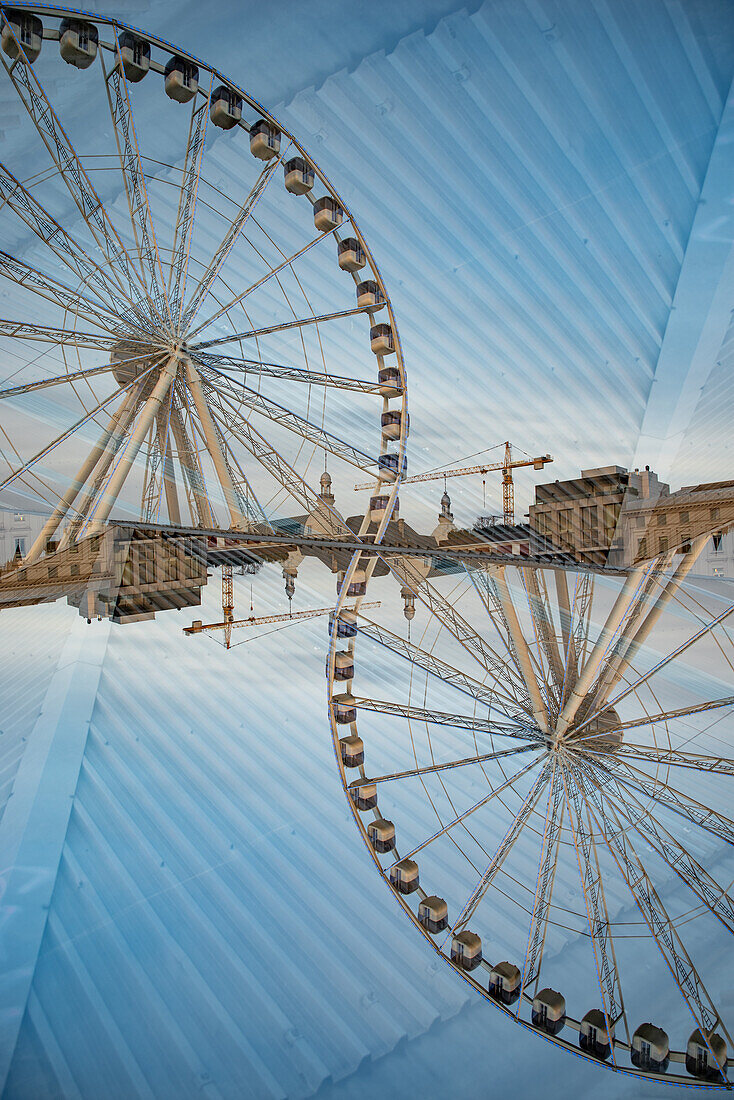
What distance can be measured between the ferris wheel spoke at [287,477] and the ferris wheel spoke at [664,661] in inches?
54.2

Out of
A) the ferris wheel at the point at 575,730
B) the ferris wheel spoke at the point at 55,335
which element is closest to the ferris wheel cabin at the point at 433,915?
the ferris wheel at the point at 575,730

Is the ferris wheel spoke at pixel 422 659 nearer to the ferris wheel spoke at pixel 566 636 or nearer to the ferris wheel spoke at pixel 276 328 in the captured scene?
the ferris wheel spoke at pixel 566 636

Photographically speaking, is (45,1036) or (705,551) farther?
(45,1036)

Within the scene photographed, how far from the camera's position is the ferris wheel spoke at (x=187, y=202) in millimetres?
2723

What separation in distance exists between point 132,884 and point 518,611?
2685 millimetres

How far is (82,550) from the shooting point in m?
1.40

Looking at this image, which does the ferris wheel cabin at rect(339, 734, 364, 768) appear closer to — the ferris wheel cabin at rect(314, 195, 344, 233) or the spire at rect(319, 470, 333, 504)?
the spire at rect(319, 470, 333, 504)

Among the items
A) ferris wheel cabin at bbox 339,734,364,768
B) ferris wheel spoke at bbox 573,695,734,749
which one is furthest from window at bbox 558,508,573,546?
ferris wheel cabin at bbox 339,734,364,768

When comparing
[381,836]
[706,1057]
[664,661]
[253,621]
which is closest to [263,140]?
[253,621]

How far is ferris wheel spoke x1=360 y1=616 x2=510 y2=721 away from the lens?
2508mm

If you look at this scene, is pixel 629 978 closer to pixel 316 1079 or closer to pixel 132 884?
pixel 316 1079

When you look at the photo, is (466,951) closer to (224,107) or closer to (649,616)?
(649,616)

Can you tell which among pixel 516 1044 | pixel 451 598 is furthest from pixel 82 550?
pixel 516 1044

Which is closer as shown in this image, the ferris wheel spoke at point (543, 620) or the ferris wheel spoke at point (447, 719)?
the ferris wheel spoke at point (543, 620)
